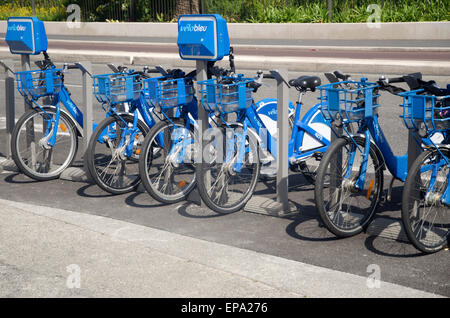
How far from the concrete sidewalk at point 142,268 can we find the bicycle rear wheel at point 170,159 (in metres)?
0.75

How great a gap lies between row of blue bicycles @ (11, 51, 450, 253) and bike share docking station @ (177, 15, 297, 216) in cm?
14

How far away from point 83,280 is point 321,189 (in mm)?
1816

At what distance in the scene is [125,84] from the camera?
21.8 feet

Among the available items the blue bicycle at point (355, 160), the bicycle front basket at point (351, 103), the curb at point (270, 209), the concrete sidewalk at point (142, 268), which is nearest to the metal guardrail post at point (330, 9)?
the curb at point (270, 209)

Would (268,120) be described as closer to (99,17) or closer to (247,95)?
(247,95)

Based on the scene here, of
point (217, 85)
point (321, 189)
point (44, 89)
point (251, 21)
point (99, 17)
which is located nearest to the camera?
point (321, 189)

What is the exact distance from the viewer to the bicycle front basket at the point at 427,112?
4.90 m

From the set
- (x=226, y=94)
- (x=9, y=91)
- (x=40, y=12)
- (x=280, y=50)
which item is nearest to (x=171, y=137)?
(x=226, y=94)

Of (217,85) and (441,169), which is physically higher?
(217,85)

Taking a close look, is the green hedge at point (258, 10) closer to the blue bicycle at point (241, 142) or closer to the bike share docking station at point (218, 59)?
the blue bicycle at point (241, 142)

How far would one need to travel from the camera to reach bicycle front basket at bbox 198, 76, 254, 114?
5.86 meters

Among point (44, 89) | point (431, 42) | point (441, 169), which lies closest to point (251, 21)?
point (431, 42)

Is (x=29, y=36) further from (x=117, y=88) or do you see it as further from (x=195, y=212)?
(x=195, y=212)

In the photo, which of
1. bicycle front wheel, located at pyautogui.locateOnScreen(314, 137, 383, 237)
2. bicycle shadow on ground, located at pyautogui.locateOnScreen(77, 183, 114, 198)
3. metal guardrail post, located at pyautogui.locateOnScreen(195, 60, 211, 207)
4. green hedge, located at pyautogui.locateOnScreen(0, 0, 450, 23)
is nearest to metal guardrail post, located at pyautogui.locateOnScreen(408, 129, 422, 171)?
bicycle front wheel, located at pyautogui.locateOnScreen(314, 137, 383, 237)
